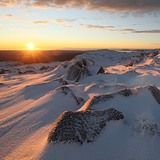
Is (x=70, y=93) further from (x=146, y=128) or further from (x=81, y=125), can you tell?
(x=146, y=128)

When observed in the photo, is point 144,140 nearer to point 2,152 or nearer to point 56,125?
point 56,125

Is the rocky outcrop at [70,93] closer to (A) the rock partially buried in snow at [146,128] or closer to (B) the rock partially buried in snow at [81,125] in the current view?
(B) the rock partially buried in snow at [81,125]

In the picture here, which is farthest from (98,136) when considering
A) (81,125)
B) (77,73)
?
(77,73)

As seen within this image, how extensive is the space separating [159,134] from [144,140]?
Result: 0.23 metres

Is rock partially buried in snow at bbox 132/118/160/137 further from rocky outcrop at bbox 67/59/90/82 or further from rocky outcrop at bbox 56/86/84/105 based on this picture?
rocky outcrop at bbox 67/59/90/82

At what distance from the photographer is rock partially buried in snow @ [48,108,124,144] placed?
106 inches

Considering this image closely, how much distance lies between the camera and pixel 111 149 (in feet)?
8.55

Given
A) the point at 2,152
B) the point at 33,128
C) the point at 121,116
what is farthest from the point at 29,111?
the point at 121,116

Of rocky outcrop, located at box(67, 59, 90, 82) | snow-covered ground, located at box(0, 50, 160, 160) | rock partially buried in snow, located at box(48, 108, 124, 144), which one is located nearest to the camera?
snow-covered ground, located at box(0, 50, 160, 160)

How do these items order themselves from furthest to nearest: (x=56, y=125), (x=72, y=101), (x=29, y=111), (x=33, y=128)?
(x=72, y=101) → (x=29, y=111) → (x=33, y=128) → (x=56, y=125)

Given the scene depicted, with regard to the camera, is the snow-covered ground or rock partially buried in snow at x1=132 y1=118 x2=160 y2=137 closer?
the snow-covered ground

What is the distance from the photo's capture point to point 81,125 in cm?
282

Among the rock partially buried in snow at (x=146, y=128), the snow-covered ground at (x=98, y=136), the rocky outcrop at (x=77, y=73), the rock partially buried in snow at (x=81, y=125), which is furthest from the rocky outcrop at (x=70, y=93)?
the rocky outcrop at (x=77, y=73)

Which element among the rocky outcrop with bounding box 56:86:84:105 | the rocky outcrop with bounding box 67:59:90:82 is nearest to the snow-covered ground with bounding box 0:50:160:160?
the rocky outcrop with bounding box 56:86:84:105
